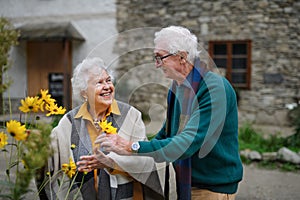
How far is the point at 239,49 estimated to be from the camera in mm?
7426

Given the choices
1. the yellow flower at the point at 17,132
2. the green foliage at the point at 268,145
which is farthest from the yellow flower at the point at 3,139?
the green foliage at the point at 268,145

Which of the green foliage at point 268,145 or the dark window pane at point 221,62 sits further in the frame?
the dark window pane at point 221,62

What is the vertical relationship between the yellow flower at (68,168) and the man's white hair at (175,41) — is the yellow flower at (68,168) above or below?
below

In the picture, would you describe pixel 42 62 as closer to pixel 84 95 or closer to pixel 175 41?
pixel 84 95

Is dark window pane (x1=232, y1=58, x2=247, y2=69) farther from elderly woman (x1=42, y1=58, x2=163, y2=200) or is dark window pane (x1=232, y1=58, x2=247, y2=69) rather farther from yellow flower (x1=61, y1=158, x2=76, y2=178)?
yellow flower (x1=61, y1=158, x2=76, y2=178)

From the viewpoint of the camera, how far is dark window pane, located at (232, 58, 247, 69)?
24.4ft

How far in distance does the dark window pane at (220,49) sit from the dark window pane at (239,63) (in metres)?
0.27

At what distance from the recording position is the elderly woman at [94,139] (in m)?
1.66

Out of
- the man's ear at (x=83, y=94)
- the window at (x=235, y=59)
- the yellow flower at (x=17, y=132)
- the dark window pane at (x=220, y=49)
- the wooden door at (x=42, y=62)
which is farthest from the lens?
the wooden door at (x=42, y=62)

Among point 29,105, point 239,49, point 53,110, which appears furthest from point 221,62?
point 29,105

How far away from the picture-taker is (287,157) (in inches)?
179

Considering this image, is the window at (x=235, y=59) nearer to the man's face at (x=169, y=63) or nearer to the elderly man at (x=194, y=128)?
the elderly man at (x=194, y=128)

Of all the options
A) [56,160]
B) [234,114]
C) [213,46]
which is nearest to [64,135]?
[56,160]

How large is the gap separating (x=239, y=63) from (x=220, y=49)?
0.51 meters
